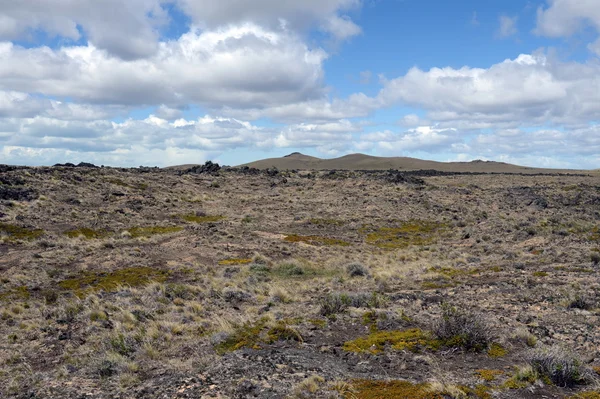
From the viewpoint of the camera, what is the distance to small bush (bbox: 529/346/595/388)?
6.93m

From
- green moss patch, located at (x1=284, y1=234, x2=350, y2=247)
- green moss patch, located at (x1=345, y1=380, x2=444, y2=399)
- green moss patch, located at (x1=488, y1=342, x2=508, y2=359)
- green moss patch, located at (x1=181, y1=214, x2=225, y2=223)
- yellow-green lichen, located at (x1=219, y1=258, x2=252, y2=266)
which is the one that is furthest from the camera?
green moss patch, located at (x1=181, y1=214, x2=225, y2=223)

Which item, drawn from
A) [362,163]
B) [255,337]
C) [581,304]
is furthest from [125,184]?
[362,163]

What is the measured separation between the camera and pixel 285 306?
1270 centimetres

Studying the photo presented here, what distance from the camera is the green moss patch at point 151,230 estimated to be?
26.9 m

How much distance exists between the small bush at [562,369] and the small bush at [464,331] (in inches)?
51.9

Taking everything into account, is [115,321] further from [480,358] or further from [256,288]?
[480,358]

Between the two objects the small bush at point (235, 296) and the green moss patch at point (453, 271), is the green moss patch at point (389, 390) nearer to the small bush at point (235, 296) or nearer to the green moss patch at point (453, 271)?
the small bush at point (235, 296)

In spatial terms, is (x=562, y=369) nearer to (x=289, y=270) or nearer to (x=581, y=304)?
(x=581, y=304)

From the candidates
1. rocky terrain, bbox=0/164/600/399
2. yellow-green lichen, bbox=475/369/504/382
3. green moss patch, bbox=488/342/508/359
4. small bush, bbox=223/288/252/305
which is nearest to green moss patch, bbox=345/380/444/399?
rocky terrain, bbox=0/164/600/399

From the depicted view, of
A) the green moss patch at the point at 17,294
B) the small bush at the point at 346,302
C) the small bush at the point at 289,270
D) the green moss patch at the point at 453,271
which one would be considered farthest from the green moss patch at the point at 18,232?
the green moss patch at the point at 453,271

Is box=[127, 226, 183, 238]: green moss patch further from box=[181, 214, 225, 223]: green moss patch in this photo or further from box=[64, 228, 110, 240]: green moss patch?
box=[181, 214, 225, 223]: green moss patch

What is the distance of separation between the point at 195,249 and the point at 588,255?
18.8m

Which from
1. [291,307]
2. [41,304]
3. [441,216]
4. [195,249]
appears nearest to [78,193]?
[195,249]

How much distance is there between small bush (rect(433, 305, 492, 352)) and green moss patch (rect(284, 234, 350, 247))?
17.4m
